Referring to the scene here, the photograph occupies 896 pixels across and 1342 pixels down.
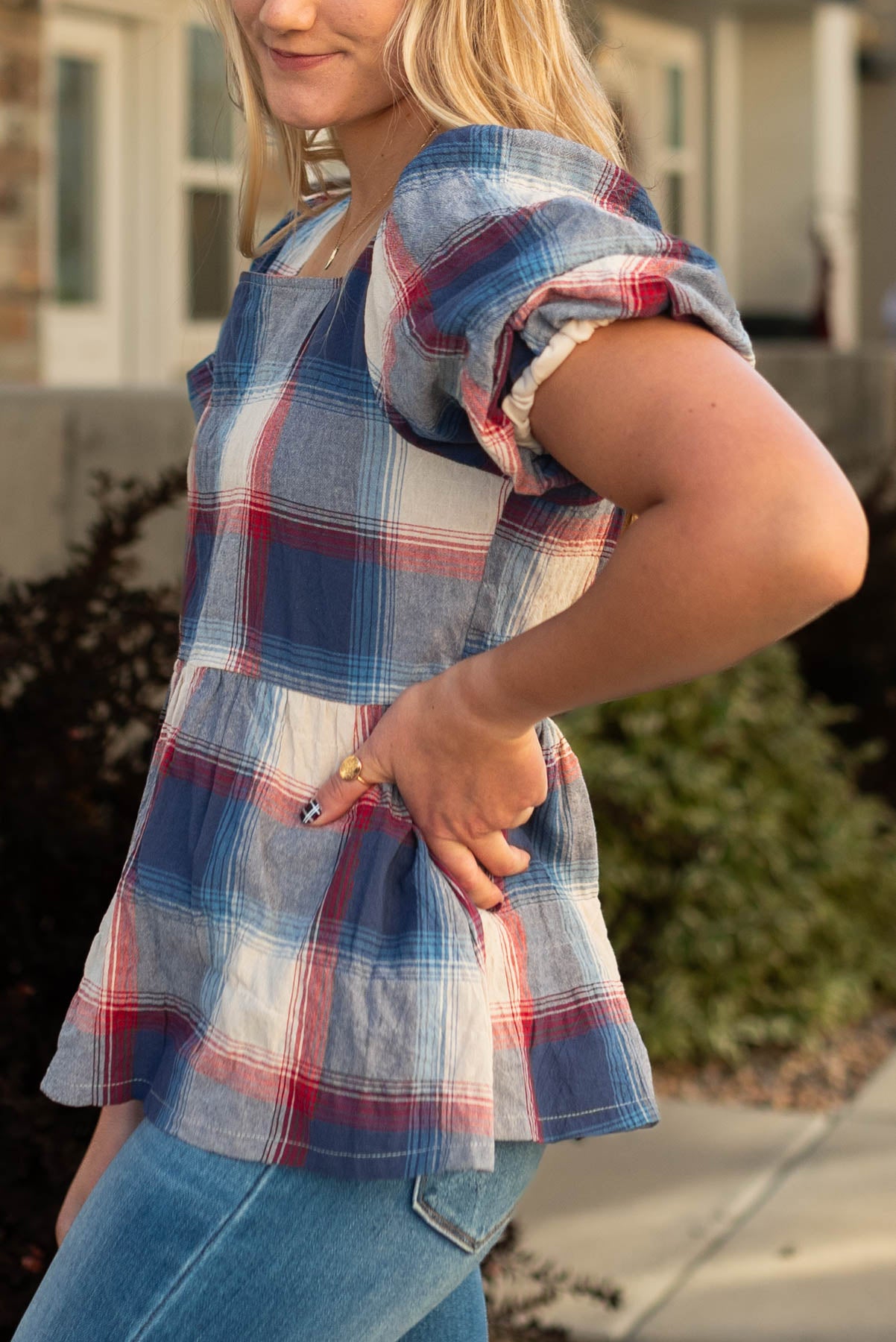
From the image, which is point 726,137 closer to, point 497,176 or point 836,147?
point 836,147

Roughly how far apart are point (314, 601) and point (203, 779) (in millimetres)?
174

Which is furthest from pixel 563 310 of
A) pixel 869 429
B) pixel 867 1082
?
pixel 869 429

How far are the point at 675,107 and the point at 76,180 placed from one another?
6.46m

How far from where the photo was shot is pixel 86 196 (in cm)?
807

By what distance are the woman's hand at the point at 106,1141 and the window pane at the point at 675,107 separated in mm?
12403

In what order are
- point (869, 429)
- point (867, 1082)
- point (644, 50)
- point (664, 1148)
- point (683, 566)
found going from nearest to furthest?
1. point (683, 566)
2. point (664, 1148)
3. point (867, 1082)
4. point (869, 429)
5. point (644, 50)

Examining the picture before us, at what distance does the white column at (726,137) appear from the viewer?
13367 millimetres

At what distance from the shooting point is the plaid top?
1.21 meters

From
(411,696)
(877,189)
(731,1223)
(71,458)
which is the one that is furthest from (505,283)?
(877,189)

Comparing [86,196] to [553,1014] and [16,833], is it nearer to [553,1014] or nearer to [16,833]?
[16,833]

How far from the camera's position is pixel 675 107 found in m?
13.1

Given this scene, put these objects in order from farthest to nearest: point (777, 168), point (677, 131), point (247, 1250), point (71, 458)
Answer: point (777, 168) → point (677, 131) → point (71, 458) → point (247, 1250)

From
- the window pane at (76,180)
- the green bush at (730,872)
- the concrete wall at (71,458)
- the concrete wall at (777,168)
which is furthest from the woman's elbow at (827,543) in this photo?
the concrete wall at (777,168)

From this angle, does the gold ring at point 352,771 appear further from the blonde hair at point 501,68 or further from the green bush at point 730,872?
the green bush at point 730,872
